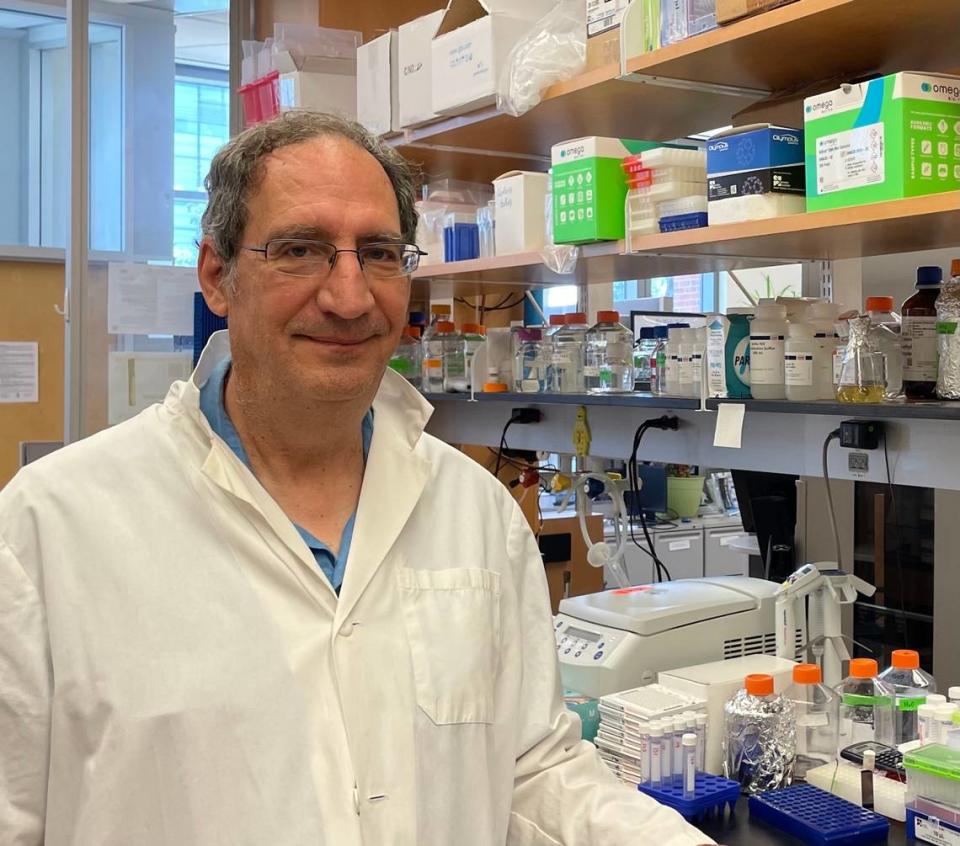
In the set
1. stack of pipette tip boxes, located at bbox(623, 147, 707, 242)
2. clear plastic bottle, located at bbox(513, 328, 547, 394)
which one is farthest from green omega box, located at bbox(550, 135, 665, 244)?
clear plastic bottle, located at bbox(513, 328, 547, 394)

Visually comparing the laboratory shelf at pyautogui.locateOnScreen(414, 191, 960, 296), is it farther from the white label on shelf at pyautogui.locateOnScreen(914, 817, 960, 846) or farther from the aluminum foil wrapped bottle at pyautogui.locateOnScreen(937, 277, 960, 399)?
the white label on shelf at pyautogui.locateOnScreen(914, 817, 960, 846)

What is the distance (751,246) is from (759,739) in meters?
0.94

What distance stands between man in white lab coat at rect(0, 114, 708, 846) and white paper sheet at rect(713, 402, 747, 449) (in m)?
0.83

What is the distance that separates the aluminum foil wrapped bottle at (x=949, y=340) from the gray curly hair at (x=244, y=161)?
1.06m

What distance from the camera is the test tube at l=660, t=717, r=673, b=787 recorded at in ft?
5.77

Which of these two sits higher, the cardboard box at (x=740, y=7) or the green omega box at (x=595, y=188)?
the cardboard box at (x=740, y=7)

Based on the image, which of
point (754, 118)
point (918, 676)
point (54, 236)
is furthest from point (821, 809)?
point (54, 236)

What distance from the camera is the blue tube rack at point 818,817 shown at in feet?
5.04

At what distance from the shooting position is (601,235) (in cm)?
221

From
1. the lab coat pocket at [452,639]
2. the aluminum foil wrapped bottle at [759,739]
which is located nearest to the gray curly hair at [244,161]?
the lab coat pocket at [452,639]

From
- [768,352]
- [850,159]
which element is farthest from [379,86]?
[850,159]

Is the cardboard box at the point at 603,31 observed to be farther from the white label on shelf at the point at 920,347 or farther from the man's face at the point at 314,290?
the man's face at the point at 314,290

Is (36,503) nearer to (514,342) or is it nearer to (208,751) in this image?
(208,751)

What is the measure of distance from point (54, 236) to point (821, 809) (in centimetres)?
386
